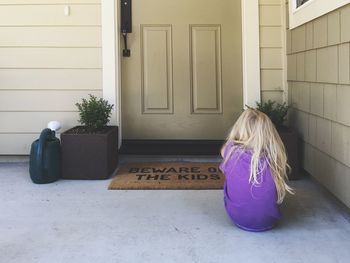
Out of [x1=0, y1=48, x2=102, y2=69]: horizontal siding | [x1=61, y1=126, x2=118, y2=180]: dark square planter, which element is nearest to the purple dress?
[x1=61, y1=126, x2=118, y2=180]: dark square planter

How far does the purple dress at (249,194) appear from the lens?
2.12m

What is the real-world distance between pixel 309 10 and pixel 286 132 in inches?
34.7

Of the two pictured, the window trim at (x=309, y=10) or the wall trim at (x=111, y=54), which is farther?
the wall trim at (x=111, y=54)

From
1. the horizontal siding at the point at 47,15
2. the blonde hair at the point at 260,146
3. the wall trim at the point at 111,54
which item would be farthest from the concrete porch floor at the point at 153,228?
the horizontal siding at the point at 47,15

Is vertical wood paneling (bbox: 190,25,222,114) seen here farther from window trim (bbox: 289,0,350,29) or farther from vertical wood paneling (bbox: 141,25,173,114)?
window trim (bbox: 289,0,350,29)

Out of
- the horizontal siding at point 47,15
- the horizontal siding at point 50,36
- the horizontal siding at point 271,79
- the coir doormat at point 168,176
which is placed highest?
the horizontal siding at point 47,15

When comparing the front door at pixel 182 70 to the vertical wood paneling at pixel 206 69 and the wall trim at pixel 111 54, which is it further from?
the wall trim at pixel 111 54

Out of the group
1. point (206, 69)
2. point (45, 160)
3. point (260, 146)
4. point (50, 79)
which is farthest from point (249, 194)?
point (50, 79)

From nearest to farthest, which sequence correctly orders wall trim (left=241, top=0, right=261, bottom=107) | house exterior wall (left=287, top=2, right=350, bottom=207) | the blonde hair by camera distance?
the blonde hair
house exterior wall (left=287, top=2, right=350, bottom=207)
wall trim (left=241, top=0, right=261, bottom=107)

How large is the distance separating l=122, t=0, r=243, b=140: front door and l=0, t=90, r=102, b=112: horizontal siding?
504 millimetres

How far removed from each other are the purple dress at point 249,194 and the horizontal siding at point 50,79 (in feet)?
6.16

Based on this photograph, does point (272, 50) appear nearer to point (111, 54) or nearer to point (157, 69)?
point (157, 69)

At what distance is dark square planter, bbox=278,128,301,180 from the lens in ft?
10.2

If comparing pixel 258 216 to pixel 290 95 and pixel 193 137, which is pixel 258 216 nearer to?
pixel 290 95
